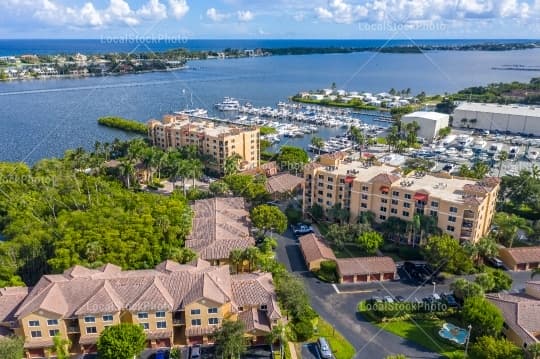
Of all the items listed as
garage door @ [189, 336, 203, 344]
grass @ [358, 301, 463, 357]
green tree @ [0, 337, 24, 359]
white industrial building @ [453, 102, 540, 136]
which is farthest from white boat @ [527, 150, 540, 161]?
green tree @ [0, 337, 24, 359]

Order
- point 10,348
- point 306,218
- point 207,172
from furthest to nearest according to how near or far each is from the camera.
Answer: point 207,172, point 306,218, point 10,348

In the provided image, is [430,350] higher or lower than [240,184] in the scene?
lower

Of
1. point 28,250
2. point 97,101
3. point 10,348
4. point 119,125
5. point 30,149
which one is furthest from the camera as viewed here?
point 97,101

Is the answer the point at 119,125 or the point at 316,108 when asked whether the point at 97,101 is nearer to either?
the point at 119,125

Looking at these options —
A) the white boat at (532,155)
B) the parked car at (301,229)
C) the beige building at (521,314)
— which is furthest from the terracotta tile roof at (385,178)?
the white boat at (532,155)

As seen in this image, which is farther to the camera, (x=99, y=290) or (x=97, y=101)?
(x=97, y=101)

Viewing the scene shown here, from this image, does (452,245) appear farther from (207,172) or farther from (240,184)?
(207,172)

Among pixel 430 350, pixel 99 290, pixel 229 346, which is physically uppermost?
pixel 99 290

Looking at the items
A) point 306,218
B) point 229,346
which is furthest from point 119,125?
point 229,346
